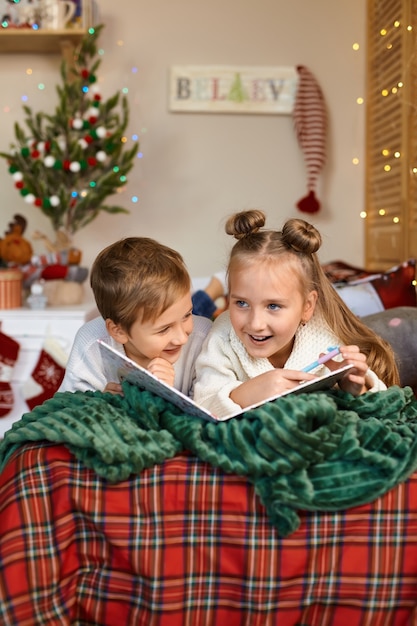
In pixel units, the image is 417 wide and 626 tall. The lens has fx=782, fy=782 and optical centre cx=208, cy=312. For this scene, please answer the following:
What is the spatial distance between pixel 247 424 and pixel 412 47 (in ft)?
6.37

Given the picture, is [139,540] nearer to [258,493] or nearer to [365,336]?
[258,493]

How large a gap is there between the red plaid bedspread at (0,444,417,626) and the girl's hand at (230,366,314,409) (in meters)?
0.17

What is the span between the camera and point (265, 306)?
1479 millimetres

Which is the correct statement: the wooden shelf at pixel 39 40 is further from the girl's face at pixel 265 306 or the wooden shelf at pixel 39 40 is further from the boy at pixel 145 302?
the girl's face at pixel 265 306

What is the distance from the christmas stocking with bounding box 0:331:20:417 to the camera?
2.93 metres

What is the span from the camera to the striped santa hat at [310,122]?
3340mm

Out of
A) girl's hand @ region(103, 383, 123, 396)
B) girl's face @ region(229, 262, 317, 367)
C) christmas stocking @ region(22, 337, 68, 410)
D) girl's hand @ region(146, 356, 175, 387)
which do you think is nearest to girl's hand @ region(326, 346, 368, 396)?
girl's face @ region(229, 262, 317, 367)

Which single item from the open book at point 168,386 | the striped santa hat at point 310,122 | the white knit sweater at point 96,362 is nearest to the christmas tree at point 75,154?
the striped santa hat at point 310,122

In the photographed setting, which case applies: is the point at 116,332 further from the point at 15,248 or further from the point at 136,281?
the point at 15,248

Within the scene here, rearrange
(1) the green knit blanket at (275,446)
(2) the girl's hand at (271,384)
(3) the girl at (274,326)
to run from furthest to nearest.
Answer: (3) the girl at (274,326), (2) the girl's hand at (271,384), (1) the green knit blanket at (275,446)

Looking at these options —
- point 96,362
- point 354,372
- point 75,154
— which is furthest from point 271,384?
point 75,154

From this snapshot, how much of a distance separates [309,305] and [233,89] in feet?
6.80

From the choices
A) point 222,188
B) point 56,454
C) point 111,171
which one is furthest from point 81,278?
point 56,454

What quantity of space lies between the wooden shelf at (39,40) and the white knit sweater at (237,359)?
1970 mm
